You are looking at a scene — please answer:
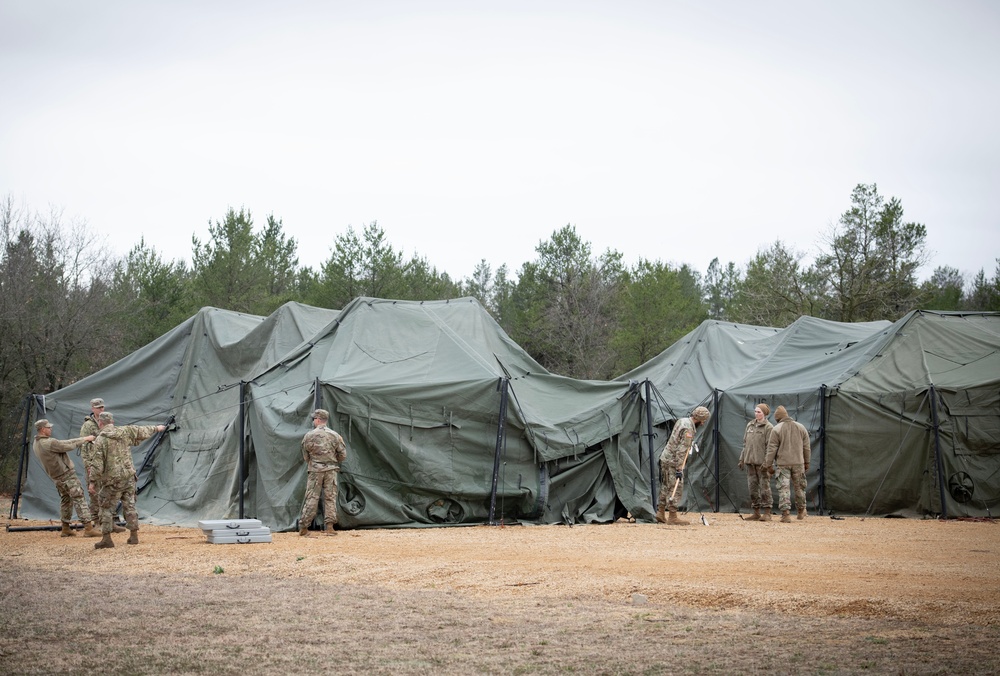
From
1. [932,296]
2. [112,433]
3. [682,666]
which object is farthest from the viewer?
[932,296]

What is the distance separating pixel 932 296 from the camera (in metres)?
40.2

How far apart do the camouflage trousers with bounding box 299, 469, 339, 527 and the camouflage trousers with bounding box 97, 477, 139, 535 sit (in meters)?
2.26

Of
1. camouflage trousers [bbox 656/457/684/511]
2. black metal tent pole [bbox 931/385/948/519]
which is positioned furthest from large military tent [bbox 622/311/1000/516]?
camouflage trousers [bbox 656/457/684/511]

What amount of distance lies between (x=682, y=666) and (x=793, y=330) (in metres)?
16.7

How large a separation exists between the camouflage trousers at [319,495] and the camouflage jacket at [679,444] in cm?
493

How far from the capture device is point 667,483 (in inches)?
604

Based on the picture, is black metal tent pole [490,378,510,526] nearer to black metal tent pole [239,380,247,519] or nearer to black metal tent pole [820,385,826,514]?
black metal tent pole [239,380,247,519]

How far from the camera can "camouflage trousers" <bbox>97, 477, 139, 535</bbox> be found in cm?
1172

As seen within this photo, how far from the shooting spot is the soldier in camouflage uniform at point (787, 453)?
16156mm

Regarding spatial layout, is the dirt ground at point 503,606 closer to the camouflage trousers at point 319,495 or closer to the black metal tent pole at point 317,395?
the camouflage trousers at point 319,495

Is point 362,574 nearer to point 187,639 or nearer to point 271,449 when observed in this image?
point 187,639

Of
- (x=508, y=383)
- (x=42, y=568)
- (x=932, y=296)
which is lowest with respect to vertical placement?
(x=42, y=568)

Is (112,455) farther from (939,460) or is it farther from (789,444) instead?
(939,460)

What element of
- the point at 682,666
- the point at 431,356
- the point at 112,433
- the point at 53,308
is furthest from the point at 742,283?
the point at 682,666
